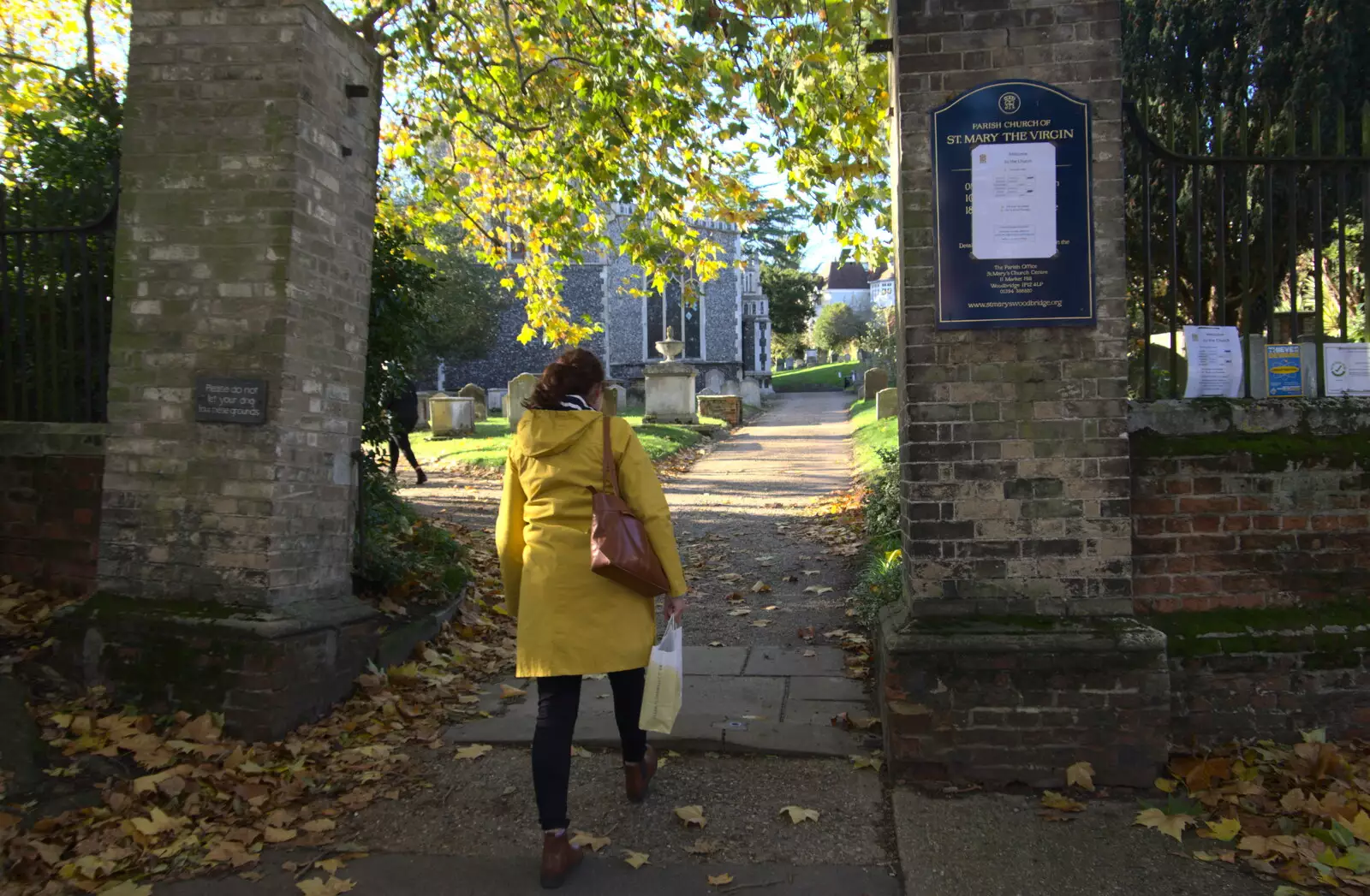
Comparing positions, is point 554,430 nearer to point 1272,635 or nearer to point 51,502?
point 1272,635

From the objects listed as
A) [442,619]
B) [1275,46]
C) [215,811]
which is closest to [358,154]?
[442,619]

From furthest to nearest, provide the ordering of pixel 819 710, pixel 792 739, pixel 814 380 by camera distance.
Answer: pixel 814 380
pixel 819 710
pixel 792 739

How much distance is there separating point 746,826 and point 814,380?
50572 millimetres

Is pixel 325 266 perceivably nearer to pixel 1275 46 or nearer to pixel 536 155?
pixel 536 155

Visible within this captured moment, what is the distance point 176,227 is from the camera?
4281 mm

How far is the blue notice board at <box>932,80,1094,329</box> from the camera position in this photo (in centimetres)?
361

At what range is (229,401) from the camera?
13.7 feet

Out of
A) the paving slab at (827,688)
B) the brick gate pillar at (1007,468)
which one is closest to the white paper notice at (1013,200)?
the brick gate pillar at (1007,468)

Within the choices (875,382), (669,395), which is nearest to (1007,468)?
→ (669,395)

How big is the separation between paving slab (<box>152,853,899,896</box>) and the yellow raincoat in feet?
2.07

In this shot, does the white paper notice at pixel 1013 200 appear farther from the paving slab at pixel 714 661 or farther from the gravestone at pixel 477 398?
the gravestone at pixel 477 398

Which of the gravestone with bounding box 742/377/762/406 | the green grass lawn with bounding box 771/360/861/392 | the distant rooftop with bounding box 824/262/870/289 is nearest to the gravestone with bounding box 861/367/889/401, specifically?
the gravestone with bounding box 742/377/762/406

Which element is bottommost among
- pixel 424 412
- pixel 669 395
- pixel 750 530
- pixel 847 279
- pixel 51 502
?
pixel 750 530

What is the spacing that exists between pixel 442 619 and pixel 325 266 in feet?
7.07
